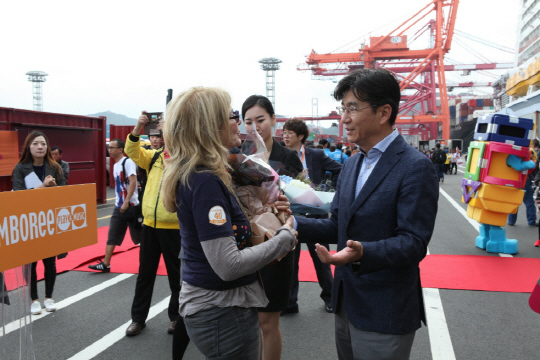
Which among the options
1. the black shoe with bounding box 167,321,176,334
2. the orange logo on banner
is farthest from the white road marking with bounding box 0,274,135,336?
the orange logo on banner

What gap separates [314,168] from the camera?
462 centimetres

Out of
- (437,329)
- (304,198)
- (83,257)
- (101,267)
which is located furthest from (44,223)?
A: (83,257)

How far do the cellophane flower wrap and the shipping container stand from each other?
9.75 m

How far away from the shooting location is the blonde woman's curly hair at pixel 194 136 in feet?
5.70

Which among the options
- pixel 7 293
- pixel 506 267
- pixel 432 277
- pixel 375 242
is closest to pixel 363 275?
pixel 375 242

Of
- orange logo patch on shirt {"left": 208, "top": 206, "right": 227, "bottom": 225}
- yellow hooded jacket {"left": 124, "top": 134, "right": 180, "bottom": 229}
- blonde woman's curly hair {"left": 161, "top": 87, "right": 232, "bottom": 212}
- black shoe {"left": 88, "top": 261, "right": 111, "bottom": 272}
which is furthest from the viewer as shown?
black shoe {"left": 88, "top": 261, "right": 111, "bottom": 272}

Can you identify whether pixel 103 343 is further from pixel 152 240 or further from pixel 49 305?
pixel 49 305

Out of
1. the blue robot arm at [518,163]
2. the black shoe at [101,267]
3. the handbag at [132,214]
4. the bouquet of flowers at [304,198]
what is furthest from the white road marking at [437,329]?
the black shoe at [101,267]

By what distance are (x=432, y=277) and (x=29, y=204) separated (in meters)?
4.78

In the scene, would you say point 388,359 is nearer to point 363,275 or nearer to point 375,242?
point 363,275

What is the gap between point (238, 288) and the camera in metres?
1.83

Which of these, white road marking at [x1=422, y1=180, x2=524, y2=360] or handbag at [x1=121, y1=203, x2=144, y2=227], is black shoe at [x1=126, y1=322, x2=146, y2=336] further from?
white road marking at [x1=422, y1=180, x2=524, y2=360]

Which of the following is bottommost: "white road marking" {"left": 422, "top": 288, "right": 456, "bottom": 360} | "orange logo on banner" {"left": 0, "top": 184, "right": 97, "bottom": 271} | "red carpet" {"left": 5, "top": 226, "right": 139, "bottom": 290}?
"white road marking" {"left": 422, "top": 288, "right": 456, "bottom": 360}

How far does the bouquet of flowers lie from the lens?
2551 millimetres
